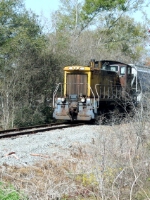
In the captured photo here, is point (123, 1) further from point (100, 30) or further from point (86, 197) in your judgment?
point (86, 197)

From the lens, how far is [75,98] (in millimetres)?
20953

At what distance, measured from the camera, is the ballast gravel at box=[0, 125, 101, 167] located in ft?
32.7

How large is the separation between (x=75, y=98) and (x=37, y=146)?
29.7 feet

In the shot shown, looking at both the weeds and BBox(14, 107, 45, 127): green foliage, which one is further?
BBox(14, 107, 45, 127): green foliage

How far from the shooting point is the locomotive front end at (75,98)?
20219 mm

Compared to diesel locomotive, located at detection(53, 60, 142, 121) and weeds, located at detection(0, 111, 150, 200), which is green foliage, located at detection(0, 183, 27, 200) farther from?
Answer: diesel locomotive, located at detection(53, 60, 142, 121)

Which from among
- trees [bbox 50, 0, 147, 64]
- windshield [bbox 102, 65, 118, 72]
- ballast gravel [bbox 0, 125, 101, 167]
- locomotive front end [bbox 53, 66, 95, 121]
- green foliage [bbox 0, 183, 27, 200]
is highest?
trees [bbox 50, 0, 147, 64]

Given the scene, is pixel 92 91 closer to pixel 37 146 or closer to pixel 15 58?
pixel 15 58

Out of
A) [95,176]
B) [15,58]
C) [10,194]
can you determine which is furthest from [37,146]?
[15,58]

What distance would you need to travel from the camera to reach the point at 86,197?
7.34m

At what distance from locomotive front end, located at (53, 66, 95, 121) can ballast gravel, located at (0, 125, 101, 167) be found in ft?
13.3

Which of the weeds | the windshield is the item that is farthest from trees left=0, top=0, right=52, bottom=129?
the weeds

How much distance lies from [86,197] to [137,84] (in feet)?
55.5

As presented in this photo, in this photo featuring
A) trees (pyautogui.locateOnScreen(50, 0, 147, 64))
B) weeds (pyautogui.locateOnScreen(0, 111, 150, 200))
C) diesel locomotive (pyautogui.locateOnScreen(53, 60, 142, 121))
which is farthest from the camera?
trees (pyautogui.locateOnScreen(50, 0, 147, 64))
